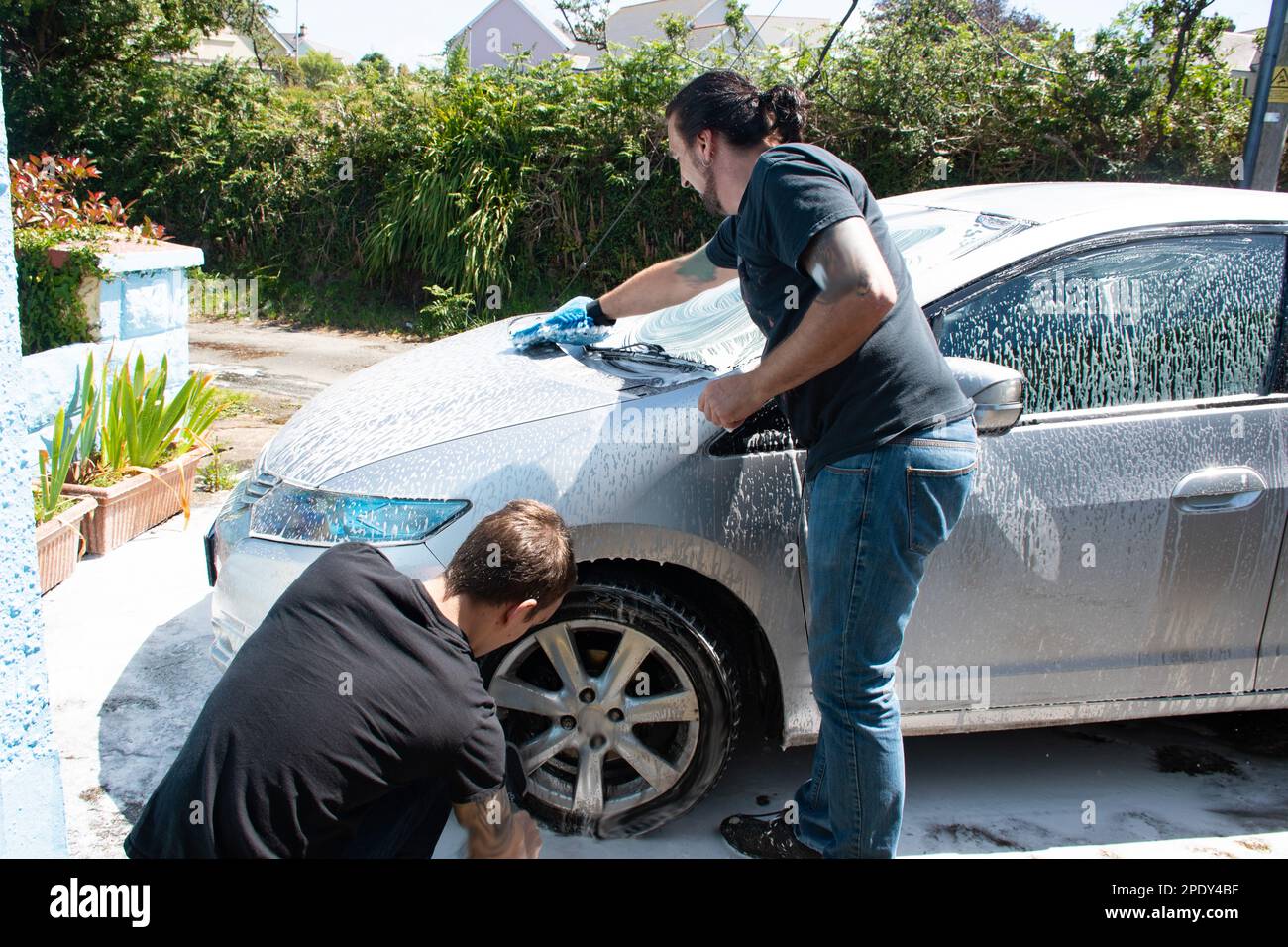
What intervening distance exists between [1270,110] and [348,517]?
18.2ft

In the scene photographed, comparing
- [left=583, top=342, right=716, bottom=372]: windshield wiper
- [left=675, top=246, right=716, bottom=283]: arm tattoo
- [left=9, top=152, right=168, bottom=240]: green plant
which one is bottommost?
[left=583, top=342, right=716, bottom=372]: windshield wiper

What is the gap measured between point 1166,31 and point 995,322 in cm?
727

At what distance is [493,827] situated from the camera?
177 cm

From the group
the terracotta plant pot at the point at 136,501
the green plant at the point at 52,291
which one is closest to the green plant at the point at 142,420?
the terracotta plant pot at the point at 136,501

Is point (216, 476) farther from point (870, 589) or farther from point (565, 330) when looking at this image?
point (870, 589)

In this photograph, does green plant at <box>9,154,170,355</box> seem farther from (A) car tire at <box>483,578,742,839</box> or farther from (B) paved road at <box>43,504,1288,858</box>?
(A) car tire at <box>483,578,742,839</box>

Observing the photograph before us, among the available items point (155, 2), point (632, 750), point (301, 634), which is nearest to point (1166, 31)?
point (632, 750)

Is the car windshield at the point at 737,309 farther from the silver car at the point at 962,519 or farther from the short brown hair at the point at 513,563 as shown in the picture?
the short brown hair at the point at 513,563

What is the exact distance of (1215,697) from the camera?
284 centimetres

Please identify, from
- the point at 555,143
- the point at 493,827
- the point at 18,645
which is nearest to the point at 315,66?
the point at 555,143

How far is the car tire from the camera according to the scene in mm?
2555

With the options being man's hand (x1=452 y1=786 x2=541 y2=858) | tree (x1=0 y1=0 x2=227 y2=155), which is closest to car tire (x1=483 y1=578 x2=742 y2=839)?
man's hand (x1=452 y1=786 x2=541 y2=858)

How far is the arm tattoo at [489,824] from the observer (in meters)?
1.75

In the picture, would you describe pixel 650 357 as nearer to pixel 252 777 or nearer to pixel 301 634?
pixel 301 634
